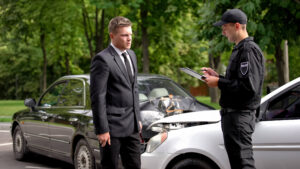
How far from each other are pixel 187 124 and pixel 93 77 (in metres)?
1.36

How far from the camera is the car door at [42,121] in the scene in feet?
25.1

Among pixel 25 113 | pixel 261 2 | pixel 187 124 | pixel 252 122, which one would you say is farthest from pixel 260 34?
pixel 252 122

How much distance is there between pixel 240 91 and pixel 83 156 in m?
3.39

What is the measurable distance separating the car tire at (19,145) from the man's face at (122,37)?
520cm

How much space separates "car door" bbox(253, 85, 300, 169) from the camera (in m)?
3.97

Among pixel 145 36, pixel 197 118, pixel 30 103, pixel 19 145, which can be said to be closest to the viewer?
pixel 197 118

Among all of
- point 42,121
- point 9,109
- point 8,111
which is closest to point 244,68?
point 42,121

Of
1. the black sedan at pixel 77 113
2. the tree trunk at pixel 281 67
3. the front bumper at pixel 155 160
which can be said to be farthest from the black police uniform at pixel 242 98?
the tree trunk at pixel 281 67

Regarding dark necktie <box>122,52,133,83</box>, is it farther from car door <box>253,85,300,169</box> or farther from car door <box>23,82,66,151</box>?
car door <box>23,82,66,151</box>

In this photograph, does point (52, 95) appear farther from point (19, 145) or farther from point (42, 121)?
point (19, 145)

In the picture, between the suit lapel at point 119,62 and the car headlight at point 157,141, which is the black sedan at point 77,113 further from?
the suit lapel at point 119,62

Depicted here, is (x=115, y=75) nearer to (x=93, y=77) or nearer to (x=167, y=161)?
(x=93, y=77)

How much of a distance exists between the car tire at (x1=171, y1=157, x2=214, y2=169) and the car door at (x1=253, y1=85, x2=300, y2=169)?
1.65 ft

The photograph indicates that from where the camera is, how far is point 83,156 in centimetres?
647
